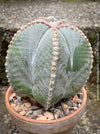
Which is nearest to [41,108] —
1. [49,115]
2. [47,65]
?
[49,115]

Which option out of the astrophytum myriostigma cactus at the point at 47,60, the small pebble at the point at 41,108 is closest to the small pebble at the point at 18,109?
the small pebble at the point at 41,108

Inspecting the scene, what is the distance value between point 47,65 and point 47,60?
0.03 m

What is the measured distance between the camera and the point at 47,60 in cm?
100

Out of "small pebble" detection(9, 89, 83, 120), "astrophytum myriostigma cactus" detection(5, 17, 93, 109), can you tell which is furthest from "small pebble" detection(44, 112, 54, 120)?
"astrophytum myriostigma cactus" detection(5, 17, 93, 109)

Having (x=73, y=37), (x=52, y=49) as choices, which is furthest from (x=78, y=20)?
(x=52, y=49)

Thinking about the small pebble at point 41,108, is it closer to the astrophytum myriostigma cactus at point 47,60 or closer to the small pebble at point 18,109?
the small pebble at point 18,109

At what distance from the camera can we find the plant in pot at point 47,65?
1.01m

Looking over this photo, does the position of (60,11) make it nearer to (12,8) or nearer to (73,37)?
(12,8)

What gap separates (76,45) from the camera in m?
1.11

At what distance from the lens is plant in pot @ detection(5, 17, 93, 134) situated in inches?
39.9

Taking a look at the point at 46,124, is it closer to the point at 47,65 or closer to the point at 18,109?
the point at 18,109

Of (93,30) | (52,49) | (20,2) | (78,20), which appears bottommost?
(52,49)

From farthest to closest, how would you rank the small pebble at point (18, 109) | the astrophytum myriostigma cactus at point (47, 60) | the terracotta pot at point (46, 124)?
the small pebble at point (18, 109) < the terracotta pot at point (46, 124) < the astrophytum myriostigma cactus at point (47, 60)

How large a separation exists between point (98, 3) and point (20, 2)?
1087 mm
